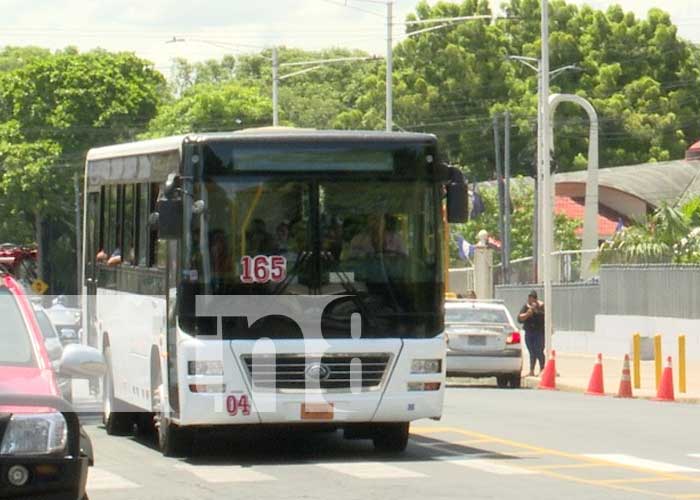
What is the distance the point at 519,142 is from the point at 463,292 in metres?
25.9

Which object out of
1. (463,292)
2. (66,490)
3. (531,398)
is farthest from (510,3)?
(66,490)

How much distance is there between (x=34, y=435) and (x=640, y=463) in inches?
349

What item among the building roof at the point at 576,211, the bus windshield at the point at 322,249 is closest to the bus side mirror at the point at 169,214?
Result: the bus windshield at the point at 322,249

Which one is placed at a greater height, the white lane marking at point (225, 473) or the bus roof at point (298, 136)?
the bus roof at point (298, 136)

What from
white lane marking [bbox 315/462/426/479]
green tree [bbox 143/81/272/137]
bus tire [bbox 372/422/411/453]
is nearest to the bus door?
bus tire [bbox 372/422/411/453]

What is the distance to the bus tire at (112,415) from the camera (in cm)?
2014

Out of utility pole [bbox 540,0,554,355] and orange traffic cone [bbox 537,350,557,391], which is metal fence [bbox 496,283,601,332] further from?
orange traffic cone [bbox 537,350,557,391]

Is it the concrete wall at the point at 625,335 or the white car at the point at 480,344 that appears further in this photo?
the concrete wall at the point at 625,335

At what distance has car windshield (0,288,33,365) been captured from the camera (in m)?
9.88

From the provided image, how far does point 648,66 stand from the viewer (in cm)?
8431

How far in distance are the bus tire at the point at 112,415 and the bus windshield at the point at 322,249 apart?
3.77 m

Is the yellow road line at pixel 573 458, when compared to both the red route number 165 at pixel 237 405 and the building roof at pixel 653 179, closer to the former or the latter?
the red route number 165 at pixel 237 405

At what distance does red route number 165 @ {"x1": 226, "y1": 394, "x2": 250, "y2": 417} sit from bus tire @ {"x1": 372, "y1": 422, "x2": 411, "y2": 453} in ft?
6.01

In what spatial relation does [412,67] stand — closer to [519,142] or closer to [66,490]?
[519,142]
